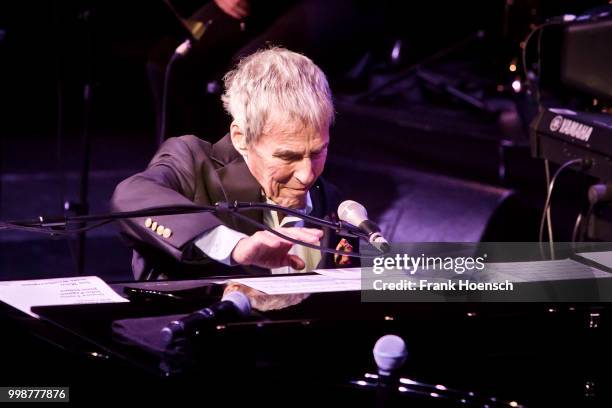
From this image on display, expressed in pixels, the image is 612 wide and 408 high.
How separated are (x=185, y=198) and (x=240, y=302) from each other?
712 mm

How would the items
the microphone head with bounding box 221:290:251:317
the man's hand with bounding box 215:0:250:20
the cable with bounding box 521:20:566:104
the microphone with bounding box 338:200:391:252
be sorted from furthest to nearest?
the cable with bounding box 521:20:566:104 < the man's hand with bounding box 215:0:250:20 < the microphone with bounding box 338:200:391:252 < the microphone head with bounding box 221:290:251:317

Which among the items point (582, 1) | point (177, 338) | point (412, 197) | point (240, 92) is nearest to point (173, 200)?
point (240, 92)

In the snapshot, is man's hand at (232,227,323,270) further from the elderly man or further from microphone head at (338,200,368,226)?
microphone head at (338,200,368,226)

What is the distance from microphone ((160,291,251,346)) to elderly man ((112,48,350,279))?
0.44 m

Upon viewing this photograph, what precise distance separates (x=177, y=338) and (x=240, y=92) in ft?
3.06

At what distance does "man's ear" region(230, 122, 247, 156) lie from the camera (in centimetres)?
237

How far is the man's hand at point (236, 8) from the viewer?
3.00m

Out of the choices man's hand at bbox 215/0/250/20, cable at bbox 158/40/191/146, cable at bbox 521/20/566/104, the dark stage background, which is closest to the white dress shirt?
the dark stage background

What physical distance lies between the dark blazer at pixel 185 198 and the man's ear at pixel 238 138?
0.06 ft

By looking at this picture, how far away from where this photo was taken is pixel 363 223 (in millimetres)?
1886

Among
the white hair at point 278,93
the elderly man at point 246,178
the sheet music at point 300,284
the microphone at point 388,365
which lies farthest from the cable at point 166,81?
the microphone at point 388,365

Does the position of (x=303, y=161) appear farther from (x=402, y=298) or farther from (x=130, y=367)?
(x=130, y=367)

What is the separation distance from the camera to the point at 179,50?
3055 millimetres

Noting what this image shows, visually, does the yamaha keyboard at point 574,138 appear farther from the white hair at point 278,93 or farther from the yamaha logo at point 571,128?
the white hair at point 278,93
